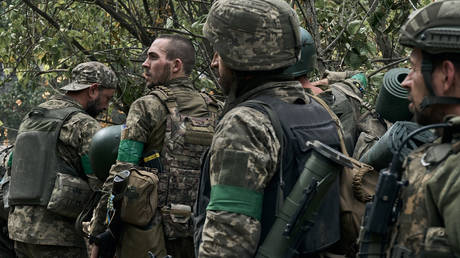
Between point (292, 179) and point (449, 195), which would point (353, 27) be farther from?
point (449, 195)

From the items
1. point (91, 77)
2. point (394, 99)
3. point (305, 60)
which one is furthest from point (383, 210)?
point (91, 77)

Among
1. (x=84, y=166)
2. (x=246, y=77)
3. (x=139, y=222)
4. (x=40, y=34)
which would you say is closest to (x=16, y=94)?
(x=40, y=34)

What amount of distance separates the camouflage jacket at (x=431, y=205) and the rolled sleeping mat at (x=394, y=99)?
69.9 inches

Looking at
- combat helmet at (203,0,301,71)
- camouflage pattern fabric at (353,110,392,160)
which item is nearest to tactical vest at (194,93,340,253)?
combat helmet at (203,0,301,71)

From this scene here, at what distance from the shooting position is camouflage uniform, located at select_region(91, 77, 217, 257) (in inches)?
152

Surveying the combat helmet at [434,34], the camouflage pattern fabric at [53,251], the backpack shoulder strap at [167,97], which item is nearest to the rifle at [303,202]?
the combat helmet at [434,34]

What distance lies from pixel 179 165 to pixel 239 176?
5.60 feet

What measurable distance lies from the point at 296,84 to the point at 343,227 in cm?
58

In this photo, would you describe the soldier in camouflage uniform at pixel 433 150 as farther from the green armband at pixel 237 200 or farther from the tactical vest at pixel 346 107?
the tactical vest at pixel 346 107

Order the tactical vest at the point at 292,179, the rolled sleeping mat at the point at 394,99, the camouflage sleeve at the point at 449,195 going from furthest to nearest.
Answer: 1. the rolled sleeping mat at the point at 394,99
2. the tactical vest at the point at 292,179
3. the camouflage sleeve at the point at 449,195

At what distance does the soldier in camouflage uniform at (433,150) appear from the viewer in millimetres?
1850

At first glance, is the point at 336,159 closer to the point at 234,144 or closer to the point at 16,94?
the point at 234,144

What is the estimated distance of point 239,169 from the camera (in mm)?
2301

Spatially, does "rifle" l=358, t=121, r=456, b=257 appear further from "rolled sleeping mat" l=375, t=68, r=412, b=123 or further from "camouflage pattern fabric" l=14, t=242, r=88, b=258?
"camouflage pattern fabric" l=14, t=242, r=88, b=258
